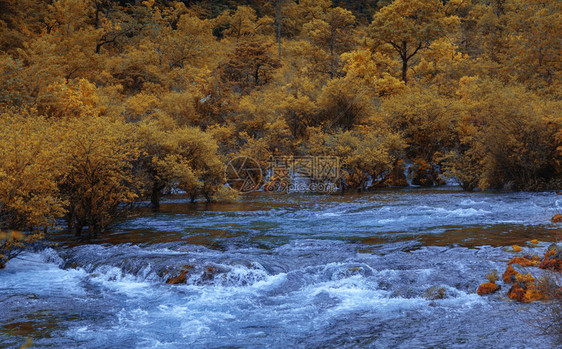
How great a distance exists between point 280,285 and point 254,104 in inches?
901

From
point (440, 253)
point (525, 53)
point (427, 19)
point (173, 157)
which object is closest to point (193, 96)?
point (173, 157)

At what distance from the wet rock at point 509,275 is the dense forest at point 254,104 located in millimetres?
9251

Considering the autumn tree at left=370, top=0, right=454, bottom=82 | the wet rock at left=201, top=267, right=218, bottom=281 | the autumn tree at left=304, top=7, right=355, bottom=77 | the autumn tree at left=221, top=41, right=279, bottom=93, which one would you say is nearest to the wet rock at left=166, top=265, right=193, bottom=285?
the wet rock at left=201, top=267, right=218, bottom=281

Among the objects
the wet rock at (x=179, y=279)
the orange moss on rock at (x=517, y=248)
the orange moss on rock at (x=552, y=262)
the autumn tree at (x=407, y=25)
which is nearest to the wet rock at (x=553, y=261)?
the orange moss on rock at (x=552, y=262)

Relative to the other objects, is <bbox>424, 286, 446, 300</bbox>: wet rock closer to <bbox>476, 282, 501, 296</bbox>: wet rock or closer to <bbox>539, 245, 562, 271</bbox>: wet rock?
<bbox>476, 282, 501, 296</bbox>: wet rock

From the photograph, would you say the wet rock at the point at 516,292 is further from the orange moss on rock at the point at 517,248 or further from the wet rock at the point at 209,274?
the wet rock at the point at 209,274

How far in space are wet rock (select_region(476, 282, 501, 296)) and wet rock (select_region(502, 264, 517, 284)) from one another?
31 centimetres

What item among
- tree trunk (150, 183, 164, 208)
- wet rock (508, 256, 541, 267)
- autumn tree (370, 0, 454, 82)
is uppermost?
autumn tree (370, 0, 454, 82)

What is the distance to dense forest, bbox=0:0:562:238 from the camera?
12664mm

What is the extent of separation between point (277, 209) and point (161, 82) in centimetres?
2406

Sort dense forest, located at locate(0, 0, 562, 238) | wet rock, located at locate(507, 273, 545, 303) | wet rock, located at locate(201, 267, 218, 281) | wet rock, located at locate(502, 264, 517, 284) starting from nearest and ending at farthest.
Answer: wet rock, located at locate(507, 273, 545, 303) → wet rock, located at locate(502, 264, 517, 284) → wet rock, located at locate(201, 267, 218, 281) → dense forest, located at locate(0, 0, 562, 238)

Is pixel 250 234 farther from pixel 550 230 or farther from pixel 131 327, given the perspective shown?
pixel 550 230

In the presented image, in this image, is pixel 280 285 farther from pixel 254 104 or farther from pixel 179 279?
pixel 254 104

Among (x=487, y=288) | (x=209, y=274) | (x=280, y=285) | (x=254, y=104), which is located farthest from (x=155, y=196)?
(x=487, y=288)
